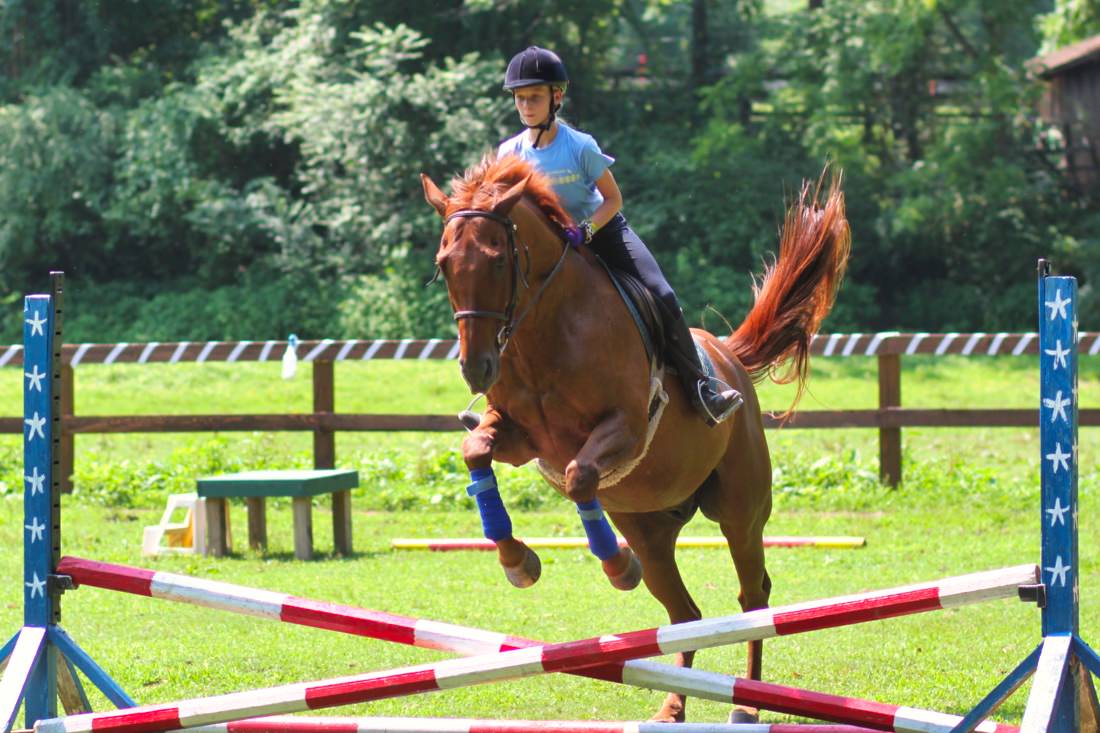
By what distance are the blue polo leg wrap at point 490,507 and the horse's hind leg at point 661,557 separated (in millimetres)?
1295

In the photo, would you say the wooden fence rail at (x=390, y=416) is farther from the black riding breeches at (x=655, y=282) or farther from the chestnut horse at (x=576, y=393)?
the black riding breeches at (x=655, y=282)

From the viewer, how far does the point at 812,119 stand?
2606 cm

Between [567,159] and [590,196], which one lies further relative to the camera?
[590,196]

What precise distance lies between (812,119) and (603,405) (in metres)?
22.2

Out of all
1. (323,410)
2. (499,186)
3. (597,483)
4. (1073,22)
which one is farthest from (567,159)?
(1073,22)

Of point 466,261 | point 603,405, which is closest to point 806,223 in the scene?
point 603,405

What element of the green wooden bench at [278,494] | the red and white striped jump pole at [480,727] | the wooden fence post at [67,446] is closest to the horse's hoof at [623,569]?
the red and white striped jump pole at [480,727]

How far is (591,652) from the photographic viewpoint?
13.4ft

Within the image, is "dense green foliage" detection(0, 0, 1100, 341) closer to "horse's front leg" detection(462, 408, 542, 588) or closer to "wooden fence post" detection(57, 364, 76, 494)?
"wooden fence post" detection(57, 364, 76, 494)

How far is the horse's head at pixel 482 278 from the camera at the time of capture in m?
4.51

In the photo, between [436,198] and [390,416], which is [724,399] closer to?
[436,198]

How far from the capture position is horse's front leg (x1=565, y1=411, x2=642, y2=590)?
15.3 feet

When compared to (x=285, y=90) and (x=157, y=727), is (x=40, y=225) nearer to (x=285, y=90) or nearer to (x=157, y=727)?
(x=285, y=90)

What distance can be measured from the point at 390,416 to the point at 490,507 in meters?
6.98
